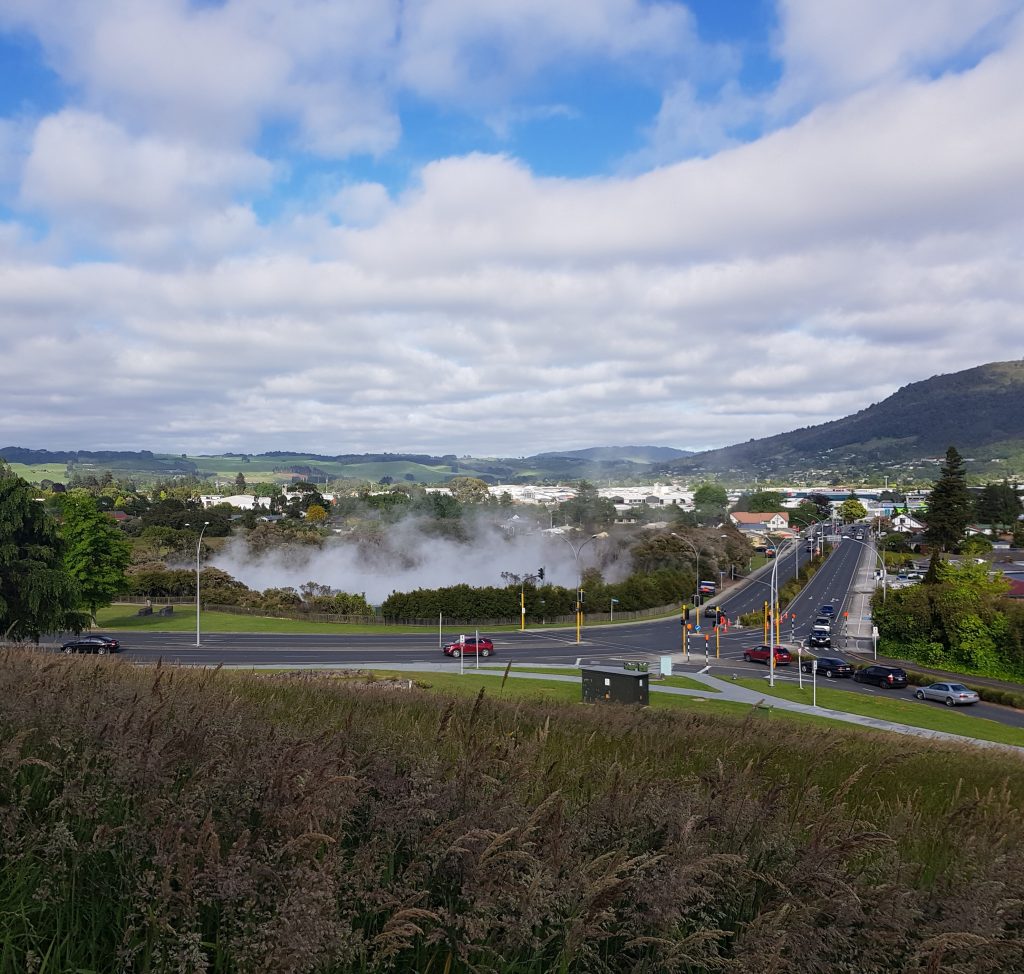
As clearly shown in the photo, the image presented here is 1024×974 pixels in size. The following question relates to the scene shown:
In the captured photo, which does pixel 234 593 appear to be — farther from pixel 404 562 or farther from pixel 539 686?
pixel 539 686

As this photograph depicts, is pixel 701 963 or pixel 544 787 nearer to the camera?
pixel 701 963

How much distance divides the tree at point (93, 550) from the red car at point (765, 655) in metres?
45.3

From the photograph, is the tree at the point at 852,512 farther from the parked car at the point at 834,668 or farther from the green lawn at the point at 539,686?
the green lawn at the point at 539,686

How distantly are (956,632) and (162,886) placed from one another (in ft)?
177

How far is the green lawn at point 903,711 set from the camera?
28.0 m

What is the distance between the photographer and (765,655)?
44.5 metres

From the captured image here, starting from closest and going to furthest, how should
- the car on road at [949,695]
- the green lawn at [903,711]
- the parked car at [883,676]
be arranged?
the green lawn at [903,711], the car on road at [949,695], the parked car at [883,676]

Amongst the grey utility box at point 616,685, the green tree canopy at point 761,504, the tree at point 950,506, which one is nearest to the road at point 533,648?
the grey utility box at point 616,685

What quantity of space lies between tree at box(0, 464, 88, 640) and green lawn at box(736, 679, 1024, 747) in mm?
33842

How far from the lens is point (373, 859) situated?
118 inches

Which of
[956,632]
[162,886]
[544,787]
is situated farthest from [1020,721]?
[162,886]

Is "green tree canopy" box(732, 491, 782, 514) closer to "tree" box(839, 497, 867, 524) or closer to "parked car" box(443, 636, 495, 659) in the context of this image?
"tree" box(839, 497, 867, 524)

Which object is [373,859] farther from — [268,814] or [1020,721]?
[1020,721]

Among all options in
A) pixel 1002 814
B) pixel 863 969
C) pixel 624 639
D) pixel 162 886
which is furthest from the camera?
pixel 624 639
